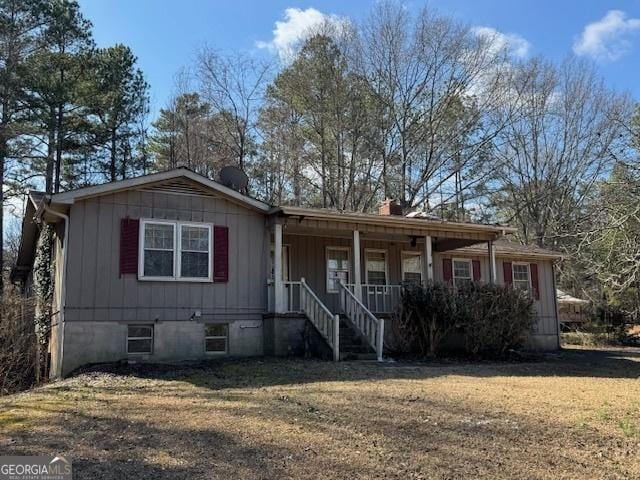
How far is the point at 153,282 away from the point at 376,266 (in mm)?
7198

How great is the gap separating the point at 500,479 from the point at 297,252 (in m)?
11.1

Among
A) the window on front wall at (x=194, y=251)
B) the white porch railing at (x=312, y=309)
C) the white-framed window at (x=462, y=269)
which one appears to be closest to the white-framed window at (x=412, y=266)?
the white-framed window at (x=462, y=269)

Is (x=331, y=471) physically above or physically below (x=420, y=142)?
below

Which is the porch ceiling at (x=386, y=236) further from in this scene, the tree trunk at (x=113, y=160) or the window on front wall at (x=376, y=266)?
the tree trunk at (x=113, y=160)

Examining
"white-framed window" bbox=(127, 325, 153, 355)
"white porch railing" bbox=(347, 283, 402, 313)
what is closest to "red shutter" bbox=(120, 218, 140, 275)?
"white-framed window" bbox=(127, 325, 153, 355)

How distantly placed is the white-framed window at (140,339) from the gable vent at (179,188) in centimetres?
296

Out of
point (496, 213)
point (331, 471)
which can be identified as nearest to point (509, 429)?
point (331, 471)

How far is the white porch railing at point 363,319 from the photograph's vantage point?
12.4 meters

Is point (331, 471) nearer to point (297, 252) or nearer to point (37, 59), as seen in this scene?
point (297, 252)

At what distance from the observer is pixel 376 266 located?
17.0m

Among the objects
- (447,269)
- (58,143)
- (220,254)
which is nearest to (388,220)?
(220,254)

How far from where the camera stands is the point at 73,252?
11312 millimetres

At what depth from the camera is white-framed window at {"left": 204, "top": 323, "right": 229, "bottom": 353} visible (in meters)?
12.7

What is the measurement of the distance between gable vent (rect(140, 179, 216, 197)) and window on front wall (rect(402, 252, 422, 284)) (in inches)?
274
